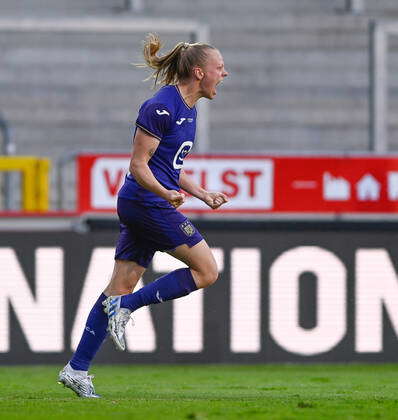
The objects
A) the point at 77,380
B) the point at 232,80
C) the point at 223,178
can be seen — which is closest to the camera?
the point at 77,380

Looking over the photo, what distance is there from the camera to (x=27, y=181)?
11.2m

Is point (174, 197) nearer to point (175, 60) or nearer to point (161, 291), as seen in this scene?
point (161, 291)

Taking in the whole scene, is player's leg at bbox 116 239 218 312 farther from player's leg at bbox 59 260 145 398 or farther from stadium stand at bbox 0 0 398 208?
stadium stand at bbox 0 0 398 208

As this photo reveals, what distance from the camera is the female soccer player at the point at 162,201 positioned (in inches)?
269

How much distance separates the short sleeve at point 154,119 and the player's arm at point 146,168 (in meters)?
0.03

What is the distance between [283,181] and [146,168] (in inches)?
170

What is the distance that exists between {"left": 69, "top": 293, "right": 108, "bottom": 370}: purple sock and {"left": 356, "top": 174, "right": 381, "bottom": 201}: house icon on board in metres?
4.20

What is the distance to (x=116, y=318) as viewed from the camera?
6957 mm

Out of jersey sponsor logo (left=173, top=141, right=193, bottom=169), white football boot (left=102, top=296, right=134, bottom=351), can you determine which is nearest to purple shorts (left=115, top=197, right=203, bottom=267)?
jersey sponsor logo (left=173, top=141, right=193, bottom=169)

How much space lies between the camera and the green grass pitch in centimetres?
639

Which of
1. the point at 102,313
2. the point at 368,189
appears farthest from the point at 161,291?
the point at 368,189

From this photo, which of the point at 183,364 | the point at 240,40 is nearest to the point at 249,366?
the point at 183,364

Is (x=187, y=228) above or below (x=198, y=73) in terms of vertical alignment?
below

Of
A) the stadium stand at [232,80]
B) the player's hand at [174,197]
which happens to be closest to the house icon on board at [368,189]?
the stadium stand at [232,80]
